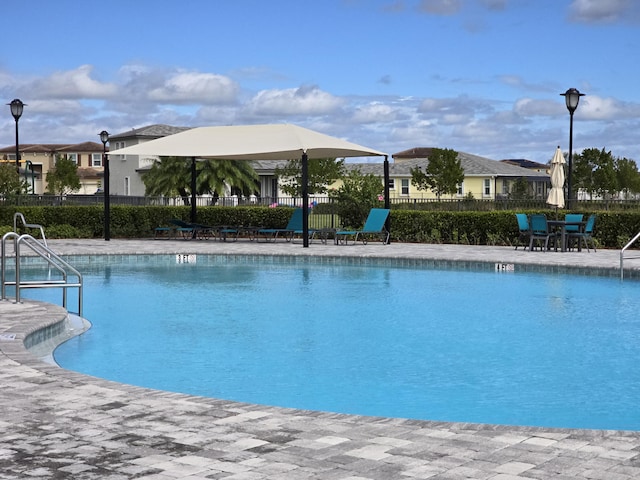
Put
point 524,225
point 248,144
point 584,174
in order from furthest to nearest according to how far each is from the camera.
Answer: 1. point 584,174
2. point 248,144
3. point 524,225

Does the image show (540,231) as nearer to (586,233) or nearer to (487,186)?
(586,233)

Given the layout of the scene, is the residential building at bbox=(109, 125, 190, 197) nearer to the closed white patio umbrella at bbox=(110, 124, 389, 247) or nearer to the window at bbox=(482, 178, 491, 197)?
the window at bbox=(482, 178, 491, 197)

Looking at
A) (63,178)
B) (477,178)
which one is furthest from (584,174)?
(63,178)

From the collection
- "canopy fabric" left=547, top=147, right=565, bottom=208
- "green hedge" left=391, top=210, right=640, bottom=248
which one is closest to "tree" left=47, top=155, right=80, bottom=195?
"green hedge" left=391, top=210, right=640, bottom=248

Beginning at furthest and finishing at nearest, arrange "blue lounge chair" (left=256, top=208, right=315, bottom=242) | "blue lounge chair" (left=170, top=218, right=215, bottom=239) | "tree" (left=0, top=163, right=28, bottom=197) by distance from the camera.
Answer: "tree" (left=0, top=163, right=28, bottom=197)
"blue lounge chair" (left=170, top=218, right=215, bottom=239)
"blue lounge chair" (left=256, top=208, right=315, bottom=242)

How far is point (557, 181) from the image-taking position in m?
22.2

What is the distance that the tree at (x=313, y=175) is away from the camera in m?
60.5

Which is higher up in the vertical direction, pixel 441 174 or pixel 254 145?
pixel 441 174

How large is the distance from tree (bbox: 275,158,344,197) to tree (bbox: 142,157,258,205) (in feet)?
13.5

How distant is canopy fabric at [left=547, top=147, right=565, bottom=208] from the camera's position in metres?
21.9

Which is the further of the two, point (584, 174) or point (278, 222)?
point (584, 174)

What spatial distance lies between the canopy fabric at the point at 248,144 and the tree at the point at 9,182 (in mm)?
6444

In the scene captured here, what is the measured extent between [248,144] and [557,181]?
7.56 meters

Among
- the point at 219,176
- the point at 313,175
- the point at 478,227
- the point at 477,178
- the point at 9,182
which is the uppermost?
the point at 477,178
